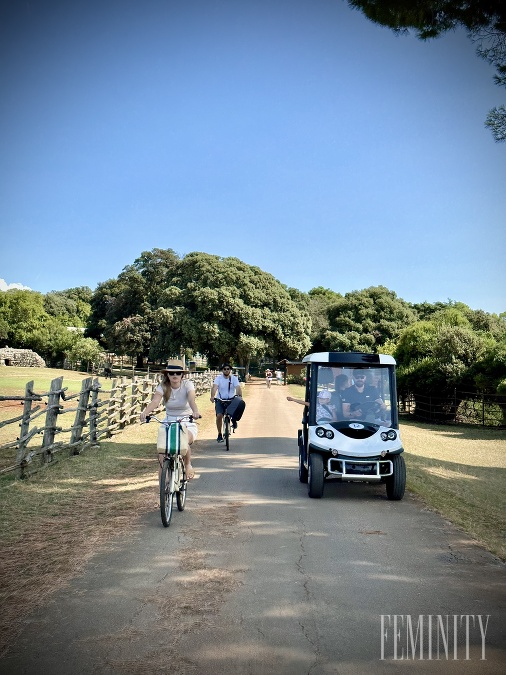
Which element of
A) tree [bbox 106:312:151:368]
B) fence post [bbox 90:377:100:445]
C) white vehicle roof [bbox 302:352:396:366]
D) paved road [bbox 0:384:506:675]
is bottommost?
paved road [bbox 0:384:506:675]

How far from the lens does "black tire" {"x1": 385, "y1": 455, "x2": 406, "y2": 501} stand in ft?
28.7

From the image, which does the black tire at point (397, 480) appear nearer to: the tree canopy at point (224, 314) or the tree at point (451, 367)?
the tree at point (451, 367)

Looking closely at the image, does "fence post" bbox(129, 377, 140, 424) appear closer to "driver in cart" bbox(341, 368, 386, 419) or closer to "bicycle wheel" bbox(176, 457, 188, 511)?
"driver in cart" bbox(341, 368, 386, 419)

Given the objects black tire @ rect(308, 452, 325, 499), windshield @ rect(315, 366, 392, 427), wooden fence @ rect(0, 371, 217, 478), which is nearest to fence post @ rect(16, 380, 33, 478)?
wooden fence @ rect(0, 371, 217, 478)

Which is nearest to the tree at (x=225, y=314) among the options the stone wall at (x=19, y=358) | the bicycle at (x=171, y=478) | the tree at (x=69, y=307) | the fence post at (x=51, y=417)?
the stone wall at (x=19, y=358)

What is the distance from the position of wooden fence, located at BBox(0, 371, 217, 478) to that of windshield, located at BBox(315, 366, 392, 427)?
498 cm

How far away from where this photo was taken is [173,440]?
23.6 feet

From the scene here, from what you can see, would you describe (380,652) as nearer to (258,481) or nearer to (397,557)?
(397,557)

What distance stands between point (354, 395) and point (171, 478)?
3.57 metres

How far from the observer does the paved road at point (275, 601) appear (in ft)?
12.2

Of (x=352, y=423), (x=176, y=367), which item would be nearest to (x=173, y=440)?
(x=176, y=367)

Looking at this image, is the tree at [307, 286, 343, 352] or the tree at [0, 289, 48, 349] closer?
the tree at [307, 286, 343, 352]

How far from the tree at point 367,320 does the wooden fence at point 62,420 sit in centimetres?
4694

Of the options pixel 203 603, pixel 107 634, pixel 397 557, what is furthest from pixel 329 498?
pixel 107 634
